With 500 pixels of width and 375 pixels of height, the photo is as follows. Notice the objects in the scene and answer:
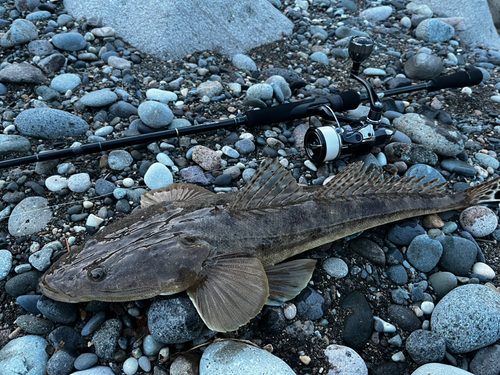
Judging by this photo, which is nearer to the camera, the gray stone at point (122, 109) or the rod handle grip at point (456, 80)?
the gray stone at point (122, 109)

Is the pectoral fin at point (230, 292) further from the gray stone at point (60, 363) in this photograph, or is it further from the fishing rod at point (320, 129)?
the fishing rod at point (320, 129)

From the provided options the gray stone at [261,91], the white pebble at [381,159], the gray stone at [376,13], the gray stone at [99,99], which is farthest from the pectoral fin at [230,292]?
the gray stone at [376,13]

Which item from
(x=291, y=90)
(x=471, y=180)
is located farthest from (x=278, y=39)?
(x=471, y=180)

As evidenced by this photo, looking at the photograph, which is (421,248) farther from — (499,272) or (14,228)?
(14,228)

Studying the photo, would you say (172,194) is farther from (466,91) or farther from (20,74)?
(466,91)

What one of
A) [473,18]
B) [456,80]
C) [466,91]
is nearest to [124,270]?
[456,80]
